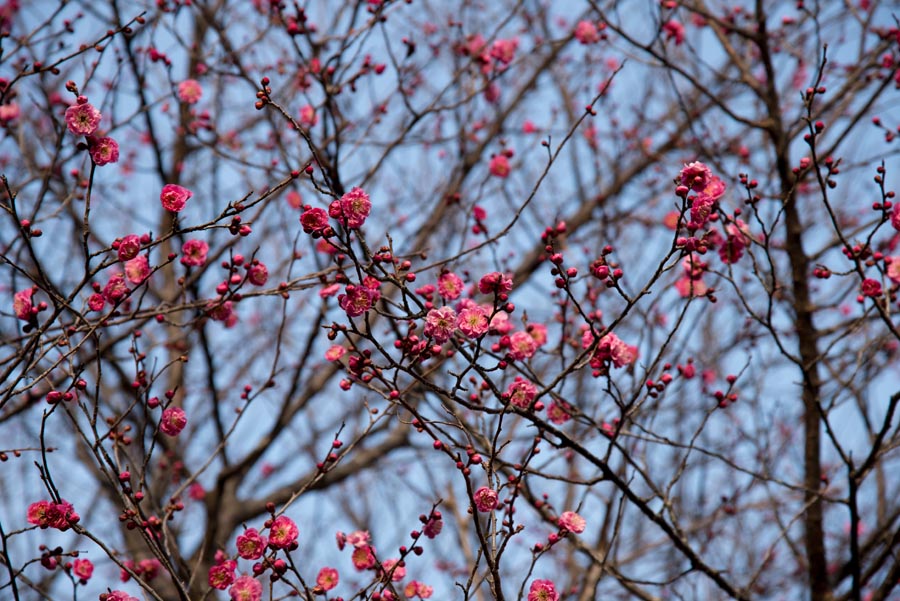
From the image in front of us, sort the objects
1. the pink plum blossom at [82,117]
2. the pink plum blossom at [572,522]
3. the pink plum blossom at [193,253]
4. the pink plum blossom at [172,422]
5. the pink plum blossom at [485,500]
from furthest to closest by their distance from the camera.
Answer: the pink plum blossom at [193,253], the pink plum blossom at [172,422], the pink plum blossom at [572,522], the pink plum blossom at [82,117], the pink plum blossom at [485,500]

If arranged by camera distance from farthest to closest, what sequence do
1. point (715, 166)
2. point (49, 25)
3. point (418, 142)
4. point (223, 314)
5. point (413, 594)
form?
point (418, 142), point (715, 166), point (49, 25), point (223, 314), point (413, 594)

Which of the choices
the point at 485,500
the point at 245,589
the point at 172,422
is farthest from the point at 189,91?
the point at 485,500

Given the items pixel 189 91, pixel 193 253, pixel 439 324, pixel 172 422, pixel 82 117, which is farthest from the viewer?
pixel 189 91

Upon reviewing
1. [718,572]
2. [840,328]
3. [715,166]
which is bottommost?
[718,572]

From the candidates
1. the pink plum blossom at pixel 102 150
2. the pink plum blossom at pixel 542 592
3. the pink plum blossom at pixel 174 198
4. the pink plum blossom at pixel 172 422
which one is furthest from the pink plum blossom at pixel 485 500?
the pink plum blossom at pixel 102 150

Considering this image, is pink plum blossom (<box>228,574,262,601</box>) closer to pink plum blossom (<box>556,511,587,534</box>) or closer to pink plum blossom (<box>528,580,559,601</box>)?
pink plum blossom (<box>528,580,559,601</box>)

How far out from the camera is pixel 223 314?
10.8ft

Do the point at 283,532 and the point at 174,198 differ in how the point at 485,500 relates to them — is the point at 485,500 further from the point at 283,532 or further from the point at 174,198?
the point at 174,198

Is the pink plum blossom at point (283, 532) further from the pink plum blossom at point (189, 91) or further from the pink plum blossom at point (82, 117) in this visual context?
the pink plum blossom at point (189, 91)

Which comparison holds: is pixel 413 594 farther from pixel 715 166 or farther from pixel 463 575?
pixel 463 575

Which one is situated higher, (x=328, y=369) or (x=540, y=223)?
(x=540, y=223)

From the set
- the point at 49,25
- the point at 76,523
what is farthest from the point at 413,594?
the point at 49,25

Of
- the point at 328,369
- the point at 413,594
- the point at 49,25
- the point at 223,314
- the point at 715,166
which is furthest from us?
the point at 328,369

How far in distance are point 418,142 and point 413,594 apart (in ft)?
9.63
